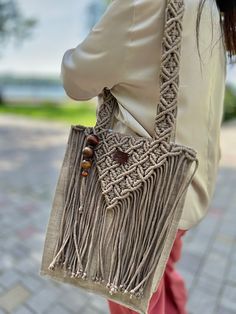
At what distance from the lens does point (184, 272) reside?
7.54 ft

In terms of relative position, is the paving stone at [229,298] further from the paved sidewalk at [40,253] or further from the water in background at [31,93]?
the water in background at [31,93]

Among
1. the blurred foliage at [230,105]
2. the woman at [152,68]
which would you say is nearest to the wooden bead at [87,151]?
the woman at [152,68]

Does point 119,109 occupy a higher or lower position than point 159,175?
higher

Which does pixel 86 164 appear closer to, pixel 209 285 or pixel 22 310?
pixel 22 310

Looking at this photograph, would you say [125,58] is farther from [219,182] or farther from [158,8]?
[219,182]

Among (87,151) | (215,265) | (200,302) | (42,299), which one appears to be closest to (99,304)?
(42,299)

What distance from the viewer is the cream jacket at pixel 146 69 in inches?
37.8

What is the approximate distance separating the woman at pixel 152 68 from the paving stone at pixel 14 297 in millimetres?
1216

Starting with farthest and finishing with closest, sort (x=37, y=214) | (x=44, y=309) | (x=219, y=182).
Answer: (x=219, y=182) < (x=37, y=214) < (x=44, y=309)

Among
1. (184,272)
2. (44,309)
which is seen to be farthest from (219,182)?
(44,309)

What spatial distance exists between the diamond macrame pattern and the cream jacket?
4 centimetres

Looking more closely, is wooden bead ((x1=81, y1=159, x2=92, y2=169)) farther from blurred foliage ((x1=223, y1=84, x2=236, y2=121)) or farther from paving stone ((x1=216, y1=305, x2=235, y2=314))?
blurred foliage ((x1=223, y1=84, x2=236, y2=121))

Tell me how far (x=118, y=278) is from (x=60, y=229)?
Answer: 0.23 meters

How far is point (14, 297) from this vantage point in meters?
1.95
